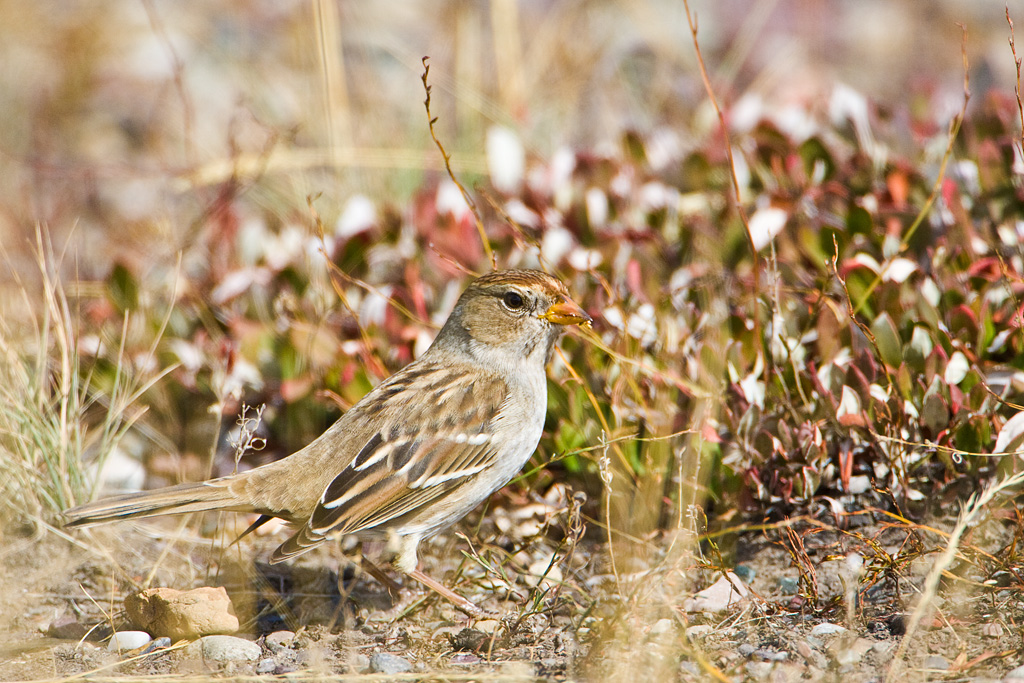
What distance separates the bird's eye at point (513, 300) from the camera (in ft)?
12.7

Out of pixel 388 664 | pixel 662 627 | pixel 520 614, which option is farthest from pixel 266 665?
pixel 662 627

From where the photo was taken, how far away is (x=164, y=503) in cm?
353

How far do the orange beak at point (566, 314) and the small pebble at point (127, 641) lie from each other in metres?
1.86

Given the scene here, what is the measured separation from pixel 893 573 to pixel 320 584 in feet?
7.26

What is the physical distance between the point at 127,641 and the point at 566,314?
1.97 metres

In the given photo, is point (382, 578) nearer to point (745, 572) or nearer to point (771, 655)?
point (745, 572)

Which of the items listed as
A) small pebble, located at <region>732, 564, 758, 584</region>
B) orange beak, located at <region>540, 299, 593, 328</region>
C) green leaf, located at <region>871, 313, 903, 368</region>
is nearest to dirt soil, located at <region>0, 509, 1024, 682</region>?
small pebble, located at <region>732, 564, 758, 584</region>

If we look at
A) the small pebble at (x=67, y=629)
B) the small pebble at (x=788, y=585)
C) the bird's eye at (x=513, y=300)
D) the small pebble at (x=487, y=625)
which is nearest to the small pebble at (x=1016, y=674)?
the small pebble at (x=788, y=585)

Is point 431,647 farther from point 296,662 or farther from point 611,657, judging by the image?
point 611,657

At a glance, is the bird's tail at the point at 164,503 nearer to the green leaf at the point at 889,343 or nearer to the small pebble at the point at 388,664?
the small pebble at the point at 388,664

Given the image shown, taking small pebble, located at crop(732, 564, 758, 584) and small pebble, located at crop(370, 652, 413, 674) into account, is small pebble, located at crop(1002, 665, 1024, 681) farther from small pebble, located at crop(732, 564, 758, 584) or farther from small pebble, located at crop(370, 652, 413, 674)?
small pebble, located at crop(370, 652, 413, 674)

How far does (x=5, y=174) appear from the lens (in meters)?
7.07

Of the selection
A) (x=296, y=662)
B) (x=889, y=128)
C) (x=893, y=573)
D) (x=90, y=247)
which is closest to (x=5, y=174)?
(x=90, y=247)

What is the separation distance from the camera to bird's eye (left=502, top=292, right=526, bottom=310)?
386 centimetres
